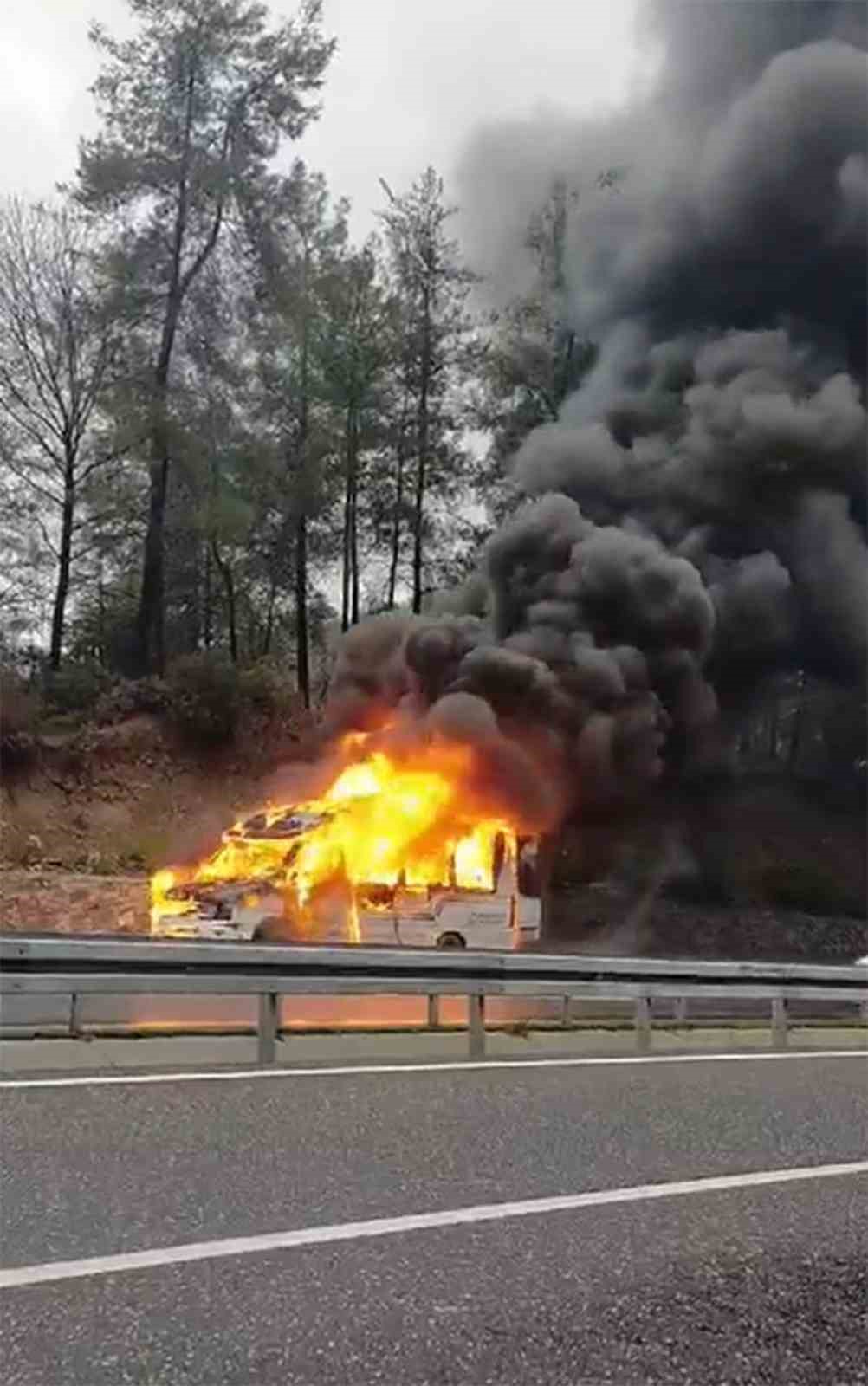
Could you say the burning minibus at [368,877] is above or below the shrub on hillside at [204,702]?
below

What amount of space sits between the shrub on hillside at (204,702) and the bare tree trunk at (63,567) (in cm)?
230

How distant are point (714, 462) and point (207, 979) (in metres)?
23.5

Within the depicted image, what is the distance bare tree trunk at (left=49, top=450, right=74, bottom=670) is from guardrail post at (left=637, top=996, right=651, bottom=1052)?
67.3 feet

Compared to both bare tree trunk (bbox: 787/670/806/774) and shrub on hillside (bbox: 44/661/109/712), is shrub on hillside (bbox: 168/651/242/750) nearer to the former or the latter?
shrub on hillside (bbox: 44/661/109/712)

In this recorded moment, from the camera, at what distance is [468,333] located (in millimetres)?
33188

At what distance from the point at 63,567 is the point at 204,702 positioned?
4.05 meters

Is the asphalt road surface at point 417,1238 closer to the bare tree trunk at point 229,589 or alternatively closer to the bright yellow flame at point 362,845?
the bright yellow flame at point 362,845

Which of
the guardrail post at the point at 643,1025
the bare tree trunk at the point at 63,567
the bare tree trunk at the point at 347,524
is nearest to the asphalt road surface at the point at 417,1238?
the guardrail post at the point at 643,1025

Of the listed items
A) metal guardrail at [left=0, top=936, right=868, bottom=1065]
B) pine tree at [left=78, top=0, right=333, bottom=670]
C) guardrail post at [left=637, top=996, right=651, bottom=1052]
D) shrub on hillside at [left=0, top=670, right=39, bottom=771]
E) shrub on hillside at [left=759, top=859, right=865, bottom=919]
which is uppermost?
pine tree at [left=78, top=0, right=333, bottom=670]

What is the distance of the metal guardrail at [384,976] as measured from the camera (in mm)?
7125

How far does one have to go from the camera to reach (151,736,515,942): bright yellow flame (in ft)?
68.0

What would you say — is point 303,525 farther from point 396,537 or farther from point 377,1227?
point 377,1227

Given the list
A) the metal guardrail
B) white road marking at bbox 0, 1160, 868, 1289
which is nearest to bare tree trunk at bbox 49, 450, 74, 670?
the metal guardrail

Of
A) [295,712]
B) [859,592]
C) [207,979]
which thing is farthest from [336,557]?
[207,979]
